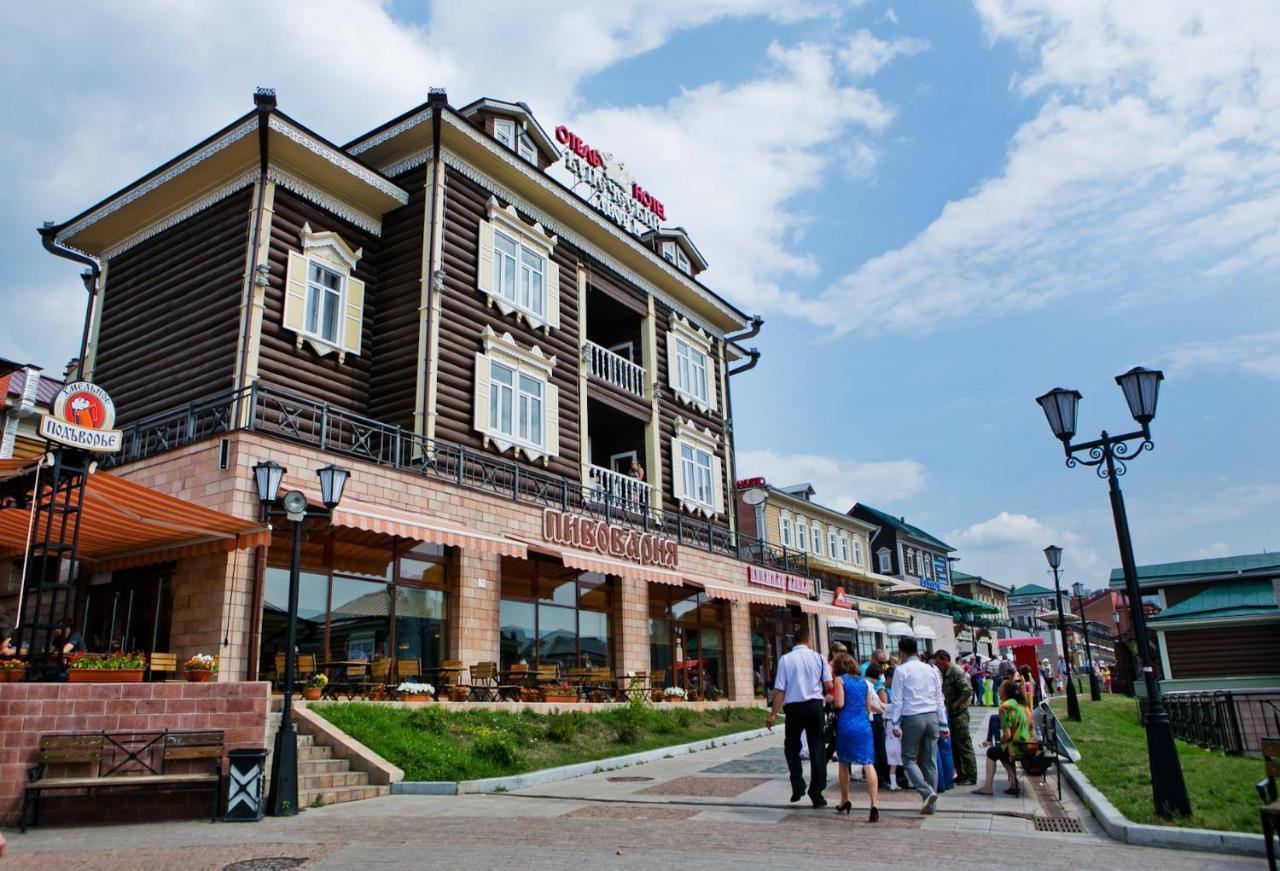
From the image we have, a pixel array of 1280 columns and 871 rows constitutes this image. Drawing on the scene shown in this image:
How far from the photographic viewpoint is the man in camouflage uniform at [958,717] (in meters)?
11.4

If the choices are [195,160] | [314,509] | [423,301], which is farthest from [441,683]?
[195,160]

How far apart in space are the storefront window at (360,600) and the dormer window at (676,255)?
15.1 meters

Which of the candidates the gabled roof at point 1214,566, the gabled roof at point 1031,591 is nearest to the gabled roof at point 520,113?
the gabled roof at point 1214,566

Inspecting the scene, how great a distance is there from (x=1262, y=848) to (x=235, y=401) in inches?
608

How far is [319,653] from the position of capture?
16219 millimetres

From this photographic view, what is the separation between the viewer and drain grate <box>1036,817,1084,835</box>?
880 cm

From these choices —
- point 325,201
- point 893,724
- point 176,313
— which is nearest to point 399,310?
point 325,201

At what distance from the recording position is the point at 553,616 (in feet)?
69.7

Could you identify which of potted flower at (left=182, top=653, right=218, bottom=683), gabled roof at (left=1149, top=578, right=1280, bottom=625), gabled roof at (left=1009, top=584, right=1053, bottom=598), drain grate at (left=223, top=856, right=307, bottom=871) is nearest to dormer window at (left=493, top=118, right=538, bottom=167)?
potted flower at (left=182, top=653, right=218, bottom=683)

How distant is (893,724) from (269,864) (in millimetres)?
6725

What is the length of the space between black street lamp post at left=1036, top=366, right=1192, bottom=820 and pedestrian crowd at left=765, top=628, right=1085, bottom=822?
165 cm

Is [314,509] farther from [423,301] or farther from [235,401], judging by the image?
[423,301]

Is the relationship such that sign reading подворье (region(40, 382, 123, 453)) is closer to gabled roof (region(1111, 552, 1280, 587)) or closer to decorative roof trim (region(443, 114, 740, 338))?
decorative roof trim (region(443, 114, 740, 338))

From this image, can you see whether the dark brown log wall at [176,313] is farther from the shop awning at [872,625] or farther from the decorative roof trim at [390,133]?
the shop awning at [872,625]
